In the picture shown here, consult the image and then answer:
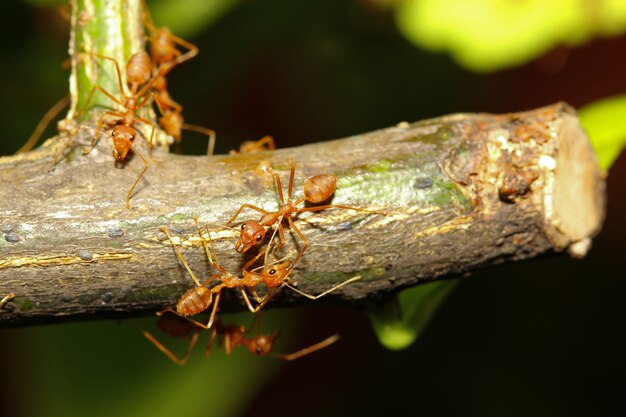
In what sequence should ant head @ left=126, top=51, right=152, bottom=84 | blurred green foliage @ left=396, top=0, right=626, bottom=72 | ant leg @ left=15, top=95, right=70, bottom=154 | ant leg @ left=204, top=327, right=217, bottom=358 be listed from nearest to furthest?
ant head @ left=126, top=51, right=152, bottom=84
ant leg @ left=204, top=327, right=217, bottom=358
ant leg @ left=15, top=95, right=70, bottom=154
blurred green foliage @ left=396, top=0, right=626, bottom=72

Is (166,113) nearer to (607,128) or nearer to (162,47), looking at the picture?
(162,47)

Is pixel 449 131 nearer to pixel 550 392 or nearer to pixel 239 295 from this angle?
pixel 239 295

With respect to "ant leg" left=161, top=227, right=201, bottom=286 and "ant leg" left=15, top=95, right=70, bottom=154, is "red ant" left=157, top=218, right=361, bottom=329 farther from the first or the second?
"ant leg" left=15, top=95, right=70, bottom=154

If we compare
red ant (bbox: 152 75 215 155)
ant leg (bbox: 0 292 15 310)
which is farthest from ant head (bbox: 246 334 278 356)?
ant leg (bbox: 0 292 15 310)

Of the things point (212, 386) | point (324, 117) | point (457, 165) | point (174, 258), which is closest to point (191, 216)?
point (174, 258)

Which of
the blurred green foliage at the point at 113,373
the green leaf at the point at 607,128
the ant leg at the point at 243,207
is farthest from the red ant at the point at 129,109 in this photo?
the blurred green foliage at the point at 113,373

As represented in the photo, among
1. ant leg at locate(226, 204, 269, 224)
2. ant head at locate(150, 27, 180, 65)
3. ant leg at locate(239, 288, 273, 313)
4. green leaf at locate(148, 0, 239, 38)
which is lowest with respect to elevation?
ant leg at locate(239, 288, 273, 313)

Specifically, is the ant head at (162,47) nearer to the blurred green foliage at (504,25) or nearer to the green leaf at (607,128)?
the blurred green foliage at (504,25)
